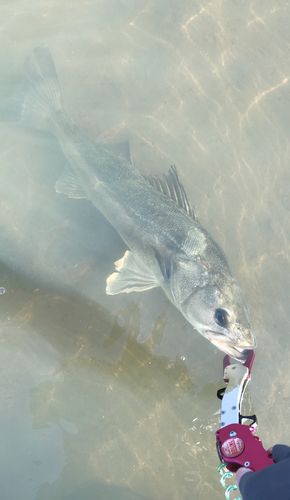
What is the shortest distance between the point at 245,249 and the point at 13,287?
3386 mm

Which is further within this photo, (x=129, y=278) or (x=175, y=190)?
(x=129, y=278)

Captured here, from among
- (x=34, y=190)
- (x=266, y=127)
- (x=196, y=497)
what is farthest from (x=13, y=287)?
(x=266, y=127)

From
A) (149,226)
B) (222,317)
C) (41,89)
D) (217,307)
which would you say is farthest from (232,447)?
(41,89)

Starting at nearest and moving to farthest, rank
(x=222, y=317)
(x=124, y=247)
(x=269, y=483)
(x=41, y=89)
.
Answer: (x=269, y=483) → (x=222, y=317) → (x=41, y=89) → (x=124, y=247)

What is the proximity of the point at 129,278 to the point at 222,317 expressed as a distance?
136 centimetres

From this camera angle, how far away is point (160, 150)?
453 centimetres

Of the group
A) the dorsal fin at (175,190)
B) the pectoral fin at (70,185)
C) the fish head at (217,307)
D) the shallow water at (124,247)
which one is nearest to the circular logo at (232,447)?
the fish head at (217,307)

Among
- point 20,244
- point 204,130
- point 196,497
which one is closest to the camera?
point 196,497

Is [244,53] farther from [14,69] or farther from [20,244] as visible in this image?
[20,244]

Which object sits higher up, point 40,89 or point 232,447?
point 40,89

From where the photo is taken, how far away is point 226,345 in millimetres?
3123

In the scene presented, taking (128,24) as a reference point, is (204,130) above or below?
below

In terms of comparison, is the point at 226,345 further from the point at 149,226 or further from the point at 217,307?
the point at 149,226

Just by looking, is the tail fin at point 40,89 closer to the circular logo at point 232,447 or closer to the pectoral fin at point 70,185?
the pectoral fin at point 70,185
